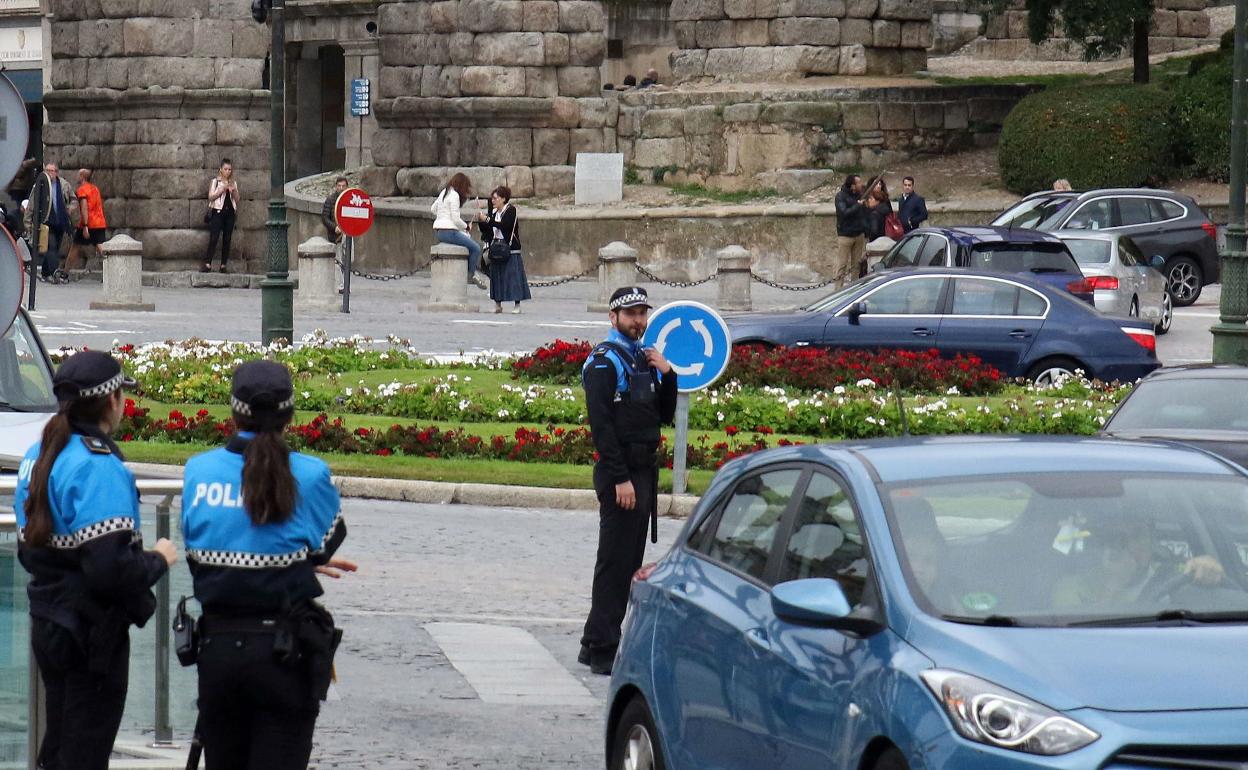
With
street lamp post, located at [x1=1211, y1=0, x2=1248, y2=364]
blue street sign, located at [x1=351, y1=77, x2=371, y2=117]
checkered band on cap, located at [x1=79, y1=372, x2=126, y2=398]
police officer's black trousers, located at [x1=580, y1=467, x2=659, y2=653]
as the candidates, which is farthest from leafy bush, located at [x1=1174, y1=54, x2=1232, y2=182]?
checkered band on cap, located at [x1=79, y1=372, x2=126, y2=398]

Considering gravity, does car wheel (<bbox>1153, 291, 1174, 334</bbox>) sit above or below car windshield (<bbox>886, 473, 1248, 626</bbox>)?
below

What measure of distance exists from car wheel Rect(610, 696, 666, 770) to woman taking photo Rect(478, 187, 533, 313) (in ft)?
78.5

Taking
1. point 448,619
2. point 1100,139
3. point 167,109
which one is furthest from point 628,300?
point 167,109

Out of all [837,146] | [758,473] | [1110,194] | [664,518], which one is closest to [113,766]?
[758,473]

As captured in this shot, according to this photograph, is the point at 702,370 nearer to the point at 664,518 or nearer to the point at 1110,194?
the point at 664,518

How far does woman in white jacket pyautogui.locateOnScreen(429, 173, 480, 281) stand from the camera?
3297cm

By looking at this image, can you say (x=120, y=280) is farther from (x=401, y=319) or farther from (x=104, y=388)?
(x=104, y=388)

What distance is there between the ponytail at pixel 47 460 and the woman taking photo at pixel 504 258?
24.7 m

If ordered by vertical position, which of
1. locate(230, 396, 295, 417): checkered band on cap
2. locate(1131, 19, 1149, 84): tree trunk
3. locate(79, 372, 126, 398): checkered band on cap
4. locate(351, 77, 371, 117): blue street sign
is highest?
locate(1131, 19, 1149, 84): tree trunk

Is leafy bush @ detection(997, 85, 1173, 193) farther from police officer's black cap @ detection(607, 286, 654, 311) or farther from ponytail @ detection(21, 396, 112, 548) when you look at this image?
ponytail @ detection(21, 396, 112, 548)

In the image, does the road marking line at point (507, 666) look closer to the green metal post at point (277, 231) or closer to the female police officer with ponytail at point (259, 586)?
the female police officer with ponytail at point (259, 586)

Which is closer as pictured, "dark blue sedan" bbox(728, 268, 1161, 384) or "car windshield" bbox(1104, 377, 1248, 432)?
"car windshield" bbox(1104, 377, 1248, 432)

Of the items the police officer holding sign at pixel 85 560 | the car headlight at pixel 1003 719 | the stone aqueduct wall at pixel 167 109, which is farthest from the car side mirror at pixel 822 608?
the stone aqueduct wall at pixel 167 109

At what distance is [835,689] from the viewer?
19.2ft
